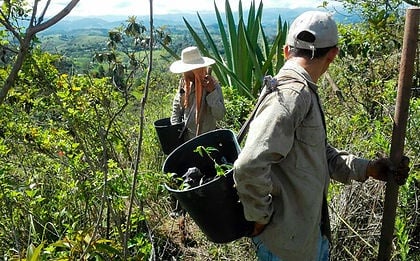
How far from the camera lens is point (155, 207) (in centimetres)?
353

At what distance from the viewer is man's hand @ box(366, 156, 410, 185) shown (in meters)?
1.84

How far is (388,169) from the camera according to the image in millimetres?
1854

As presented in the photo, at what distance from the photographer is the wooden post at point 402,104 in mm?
1786

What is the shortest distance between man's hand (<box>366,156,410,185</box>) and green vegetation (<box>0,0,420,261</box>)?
367 millimetres

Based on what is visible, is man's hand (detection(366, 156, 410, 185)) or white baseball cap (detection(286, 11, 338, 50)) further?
man's hand (detection(366, 156, 410, 185))

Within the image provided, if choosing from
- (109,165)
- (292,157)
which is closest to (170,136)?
(109,165)

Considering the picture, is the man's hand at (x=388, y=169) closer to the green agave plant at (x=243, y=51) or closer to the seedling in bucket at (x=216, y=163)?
the seedling in bucket at (x=216, y=163)

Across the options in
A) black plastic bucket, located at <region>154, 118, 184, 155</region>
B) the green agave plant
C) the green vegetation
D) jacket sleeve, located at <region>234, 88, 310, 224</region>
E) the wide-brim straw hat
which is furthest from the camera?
the green agave plant

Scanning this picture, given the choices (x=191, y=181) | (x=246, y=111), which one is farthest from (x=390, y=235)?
(x=246, y=111)

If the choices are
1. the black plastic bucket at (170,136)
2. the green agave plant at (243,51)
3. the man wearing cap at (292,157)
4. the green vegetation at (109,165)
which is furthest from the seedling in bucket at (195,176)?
the green agave plant at (243,51)

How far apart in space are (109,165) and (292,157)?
111 centimetres

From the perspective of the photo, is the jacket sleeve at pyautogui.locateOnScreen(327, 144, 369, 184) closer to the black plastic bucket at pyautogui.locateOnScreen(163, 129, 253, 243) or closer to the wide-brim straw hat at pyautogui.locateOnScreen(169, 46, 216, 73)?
the black plastic bucket at pyautogui.locateOnScreen(163, 129, 253, 243)

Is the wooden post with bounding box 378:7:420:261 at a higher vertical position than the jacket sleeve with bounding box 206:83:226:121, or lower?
higher

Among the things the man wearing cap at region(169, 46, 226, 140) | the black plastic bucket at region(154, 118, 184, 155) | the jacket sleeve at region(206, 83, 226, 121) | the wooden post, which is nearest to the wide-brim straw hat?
the man wearing cap at region(169, 46, 226, 140)
